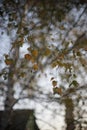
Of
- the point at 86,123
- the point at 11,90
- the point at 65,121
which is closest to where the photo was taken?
the point at 86,123

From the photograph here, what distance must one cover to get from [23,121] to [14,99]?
7.68m

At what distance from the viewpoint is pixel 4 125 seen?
1503 cm

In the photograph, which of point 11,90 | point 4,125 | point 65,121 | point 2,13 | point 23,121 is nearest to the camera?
point 2,13

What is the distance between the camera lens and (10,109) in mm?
14461

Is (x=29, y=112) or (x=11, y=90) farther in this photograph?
(x=29, y=112)

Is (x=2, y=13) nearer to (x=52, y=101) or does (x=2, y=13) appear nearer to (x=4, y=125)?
(x=52, y=101)

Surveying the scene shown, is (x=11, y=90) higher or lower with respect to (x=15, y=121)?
higher

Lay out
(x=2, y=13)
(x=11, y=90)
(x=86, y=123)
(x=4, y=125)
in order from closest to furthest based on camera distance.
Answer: (x=2, y=13) < (x=86, y=123) < (x=11, y=90) < (x=4, y=125)

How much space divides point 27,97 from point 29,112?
8249 millimetres

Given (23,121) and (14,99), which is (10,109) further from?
(23,121)

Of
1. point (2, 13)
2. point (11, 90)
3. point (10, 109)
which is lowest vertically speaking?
point (10, 109)

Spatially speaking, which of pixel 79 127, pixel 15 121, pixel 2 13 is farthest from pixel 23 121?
pixel 2 13

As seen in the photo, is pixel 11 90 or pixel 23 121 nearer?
pixel 11 90

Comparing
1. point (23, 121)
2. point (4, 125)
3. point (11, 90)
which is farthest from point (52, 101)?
point (23, 121)
